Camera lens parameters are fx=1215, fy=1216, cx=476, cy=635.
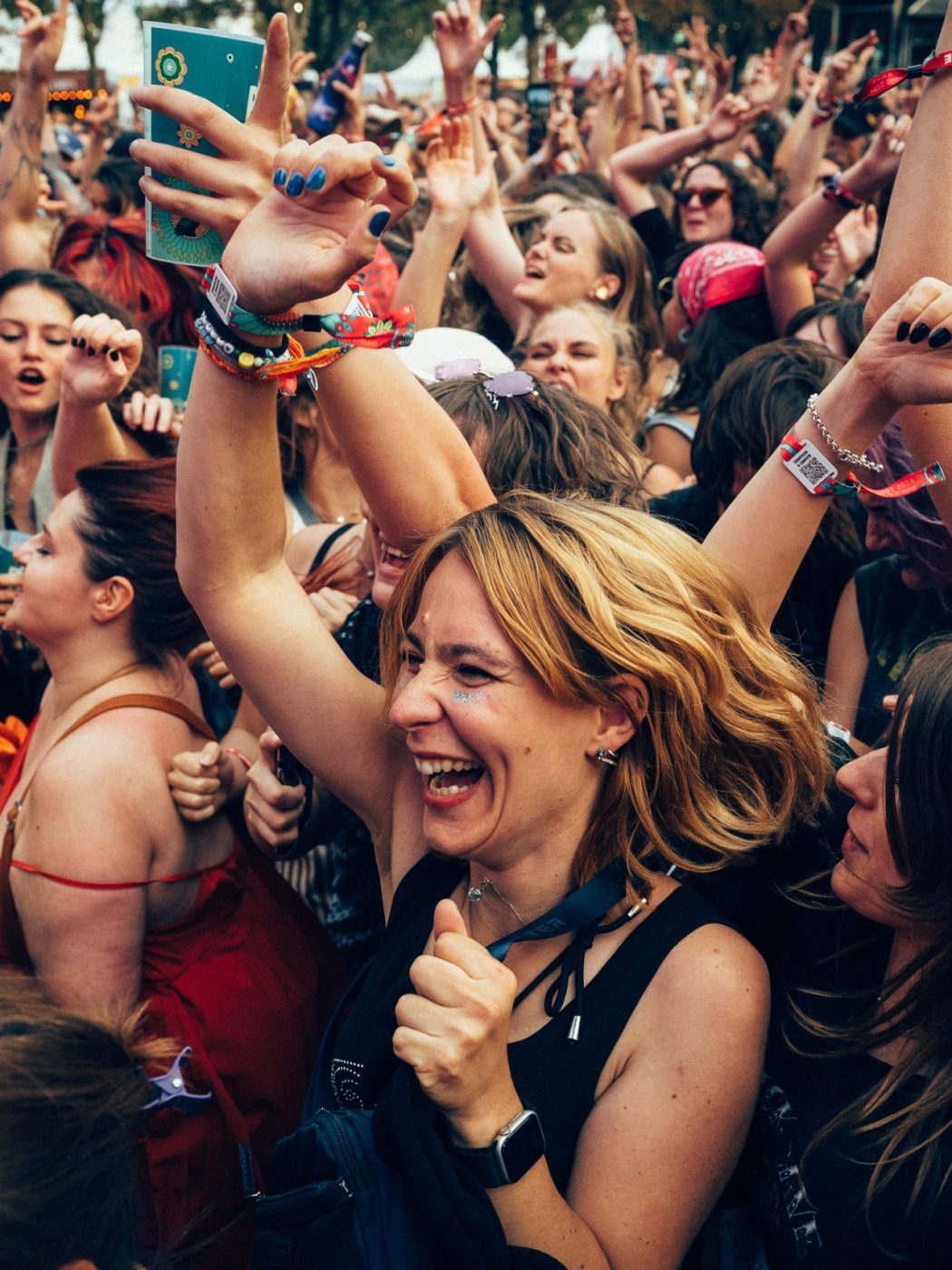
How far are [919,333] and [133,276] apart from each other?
142 inches

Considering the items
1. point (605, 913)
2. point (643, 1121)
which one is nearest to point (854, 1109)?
point (643, 1121)

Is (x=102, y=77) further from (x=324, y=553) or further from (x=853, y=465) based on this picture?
(x=853, y=465)

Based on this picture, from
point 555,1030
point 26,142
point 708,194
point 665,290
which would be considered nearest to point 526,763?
point 555,1030

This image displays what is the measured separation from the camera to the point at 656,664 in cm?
180

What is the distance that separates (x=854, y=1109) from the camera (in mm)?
1623

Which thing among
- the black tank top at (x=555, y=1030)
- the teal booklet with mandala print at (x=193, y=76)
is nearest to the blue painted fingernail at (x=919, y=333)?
the black tank top at (x=555, y=1030)

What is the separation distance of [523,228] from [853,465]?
383 centimetres

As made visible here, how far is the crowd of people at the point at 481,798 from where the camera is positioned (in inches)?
60.5

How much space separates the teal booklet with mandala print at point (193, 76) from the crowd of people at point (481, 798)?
8cm

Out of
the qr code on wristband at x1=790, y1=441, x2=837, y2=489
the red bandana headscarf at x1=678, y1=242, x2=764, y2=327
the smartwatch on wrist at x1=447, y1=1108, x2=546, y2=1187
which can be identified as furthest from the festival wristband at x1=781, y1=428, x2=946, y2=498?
the red bandana headscarf at x1=678, y1=242, x2=764, y2=327

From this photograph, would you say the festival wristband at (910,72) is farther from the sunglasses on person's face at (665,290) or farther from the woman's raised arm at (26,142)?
the woman's raised arm at (26,142)

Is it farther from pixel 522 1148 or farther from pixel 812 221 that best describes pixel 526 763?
pixel 812 221

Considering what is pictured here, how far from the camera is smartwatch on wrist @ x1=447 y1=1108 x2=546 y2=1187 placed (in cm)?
148

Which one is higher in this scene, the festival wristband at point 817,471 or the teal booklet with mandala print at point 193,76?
the teal booklet with mandala print at point 193,76
